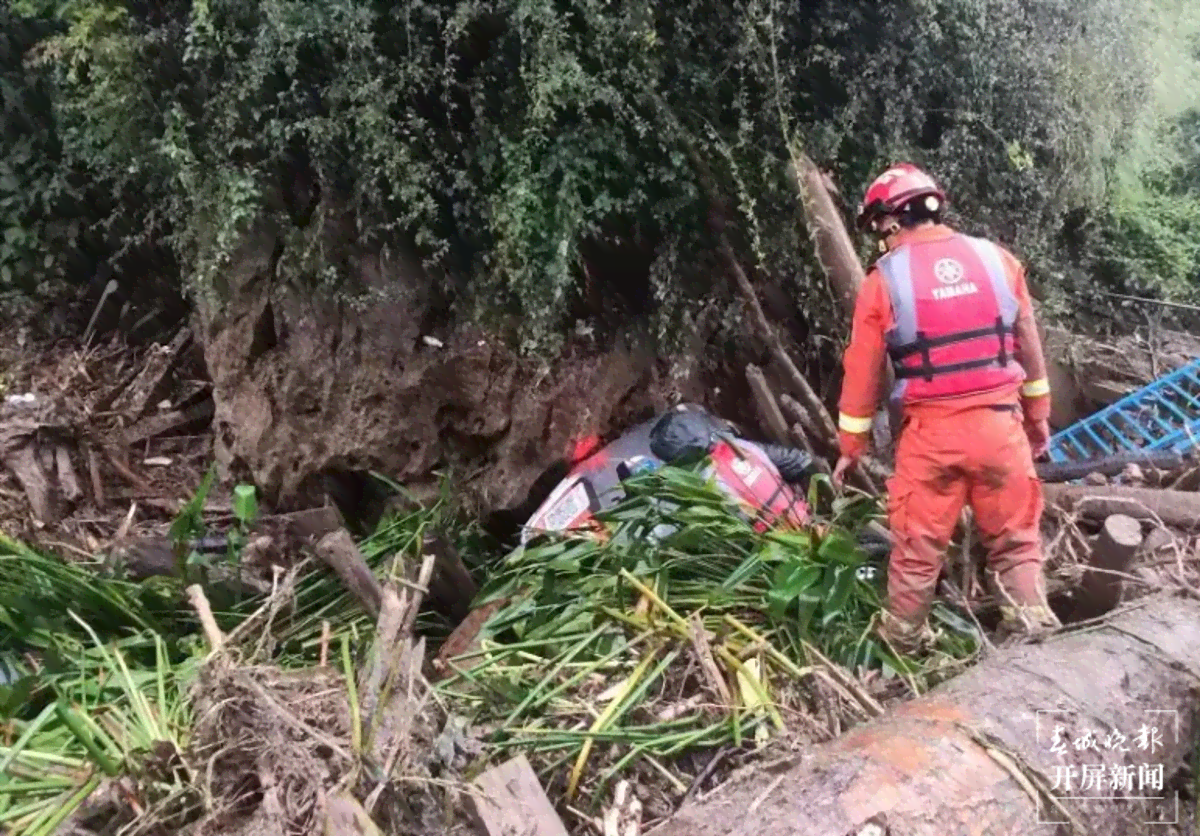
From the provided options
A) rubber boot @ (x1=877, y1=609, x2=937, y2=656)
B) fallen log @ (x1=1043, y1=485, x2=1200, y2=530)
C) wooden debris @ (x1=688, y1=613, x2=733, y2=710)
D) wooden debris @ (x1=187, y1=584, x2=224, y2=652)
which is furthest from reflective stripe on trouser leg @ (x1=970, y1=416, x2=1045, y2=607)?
wooden debris @ (x1=187, y1=584, x2=224, y2=652)

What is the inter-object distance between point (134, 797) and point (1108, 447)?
4.21m

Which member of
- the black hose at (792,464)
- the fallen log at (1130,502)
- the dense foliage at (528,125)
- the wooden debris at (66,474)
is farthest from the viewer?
the wooden debris at (66,474)

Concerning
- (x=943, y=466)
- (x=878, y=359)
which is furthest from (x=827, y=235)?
(x=943, y=466)

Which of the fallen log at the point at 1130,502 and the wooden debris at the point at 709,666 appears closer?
the wooden debris at the point at 709,666

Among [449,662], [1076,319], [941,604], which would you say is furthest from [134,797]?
[1076,319]

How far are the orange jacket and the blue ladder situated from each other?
1.61 meters

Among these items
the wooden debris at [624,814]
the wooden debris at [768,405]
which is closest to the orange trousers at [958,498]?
Answer: the wooden debris at [768,405]

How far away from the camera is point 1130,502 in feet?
11.6

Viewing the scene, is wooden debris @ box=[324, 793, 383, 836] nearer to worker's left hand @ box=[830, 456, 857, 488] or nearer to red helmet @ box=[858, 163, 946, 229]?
worker's left hand @ box=[830, 456, 857, 488]

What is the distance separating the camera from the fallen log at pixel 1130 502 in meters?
3.50

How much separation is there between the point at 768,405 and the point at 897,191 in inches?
41.9

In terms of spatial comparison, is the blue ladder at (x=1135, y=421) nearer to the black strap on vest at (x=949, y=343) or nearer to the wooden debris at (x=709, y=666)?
the black strap on vest at (x=949, y=343)

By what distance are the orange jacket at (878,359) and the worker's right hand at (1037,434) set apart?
0.11 metres

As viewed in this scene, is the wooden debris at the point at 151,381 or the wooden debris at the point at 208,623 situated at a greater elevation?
the wooden debris at the point at 151,381
